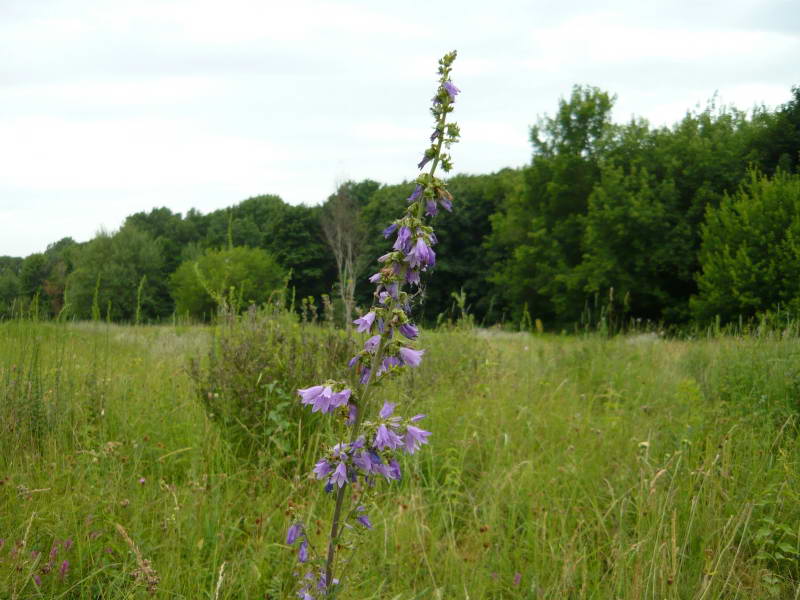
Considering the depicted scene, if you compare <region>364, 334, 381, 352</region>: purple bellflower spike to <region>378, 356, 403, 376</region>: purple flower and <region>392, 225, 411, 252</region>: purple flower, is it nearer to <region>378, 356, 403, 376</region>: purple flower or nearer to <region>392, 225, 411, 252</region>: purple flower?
<region>378, 356, 403, 376</region>: purple flower

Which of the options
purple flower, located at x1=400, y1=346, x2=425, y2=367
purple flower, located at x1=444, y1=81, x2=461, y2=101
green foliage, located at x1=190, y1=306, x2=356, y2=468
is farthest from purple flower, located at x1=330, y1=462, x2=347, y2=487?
green foliage, located at x1=190, y1=306, x2=356, y2=468

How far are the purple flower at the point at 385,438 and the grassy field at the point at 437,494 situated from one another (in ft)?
1.13

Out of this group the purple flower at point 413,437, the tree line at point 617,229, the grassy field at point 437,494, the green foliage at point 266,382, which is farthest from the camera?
the tree line at point 617,229

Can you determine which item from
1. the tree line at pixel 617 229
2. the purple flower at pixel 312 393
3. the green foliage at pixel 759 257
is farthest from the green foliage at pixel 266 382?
the green foliage at pixel 759 257

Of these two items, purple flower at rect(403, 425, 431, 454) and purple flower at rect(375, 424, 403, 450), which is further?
purple flower at rect(403, 425, 431, 454)

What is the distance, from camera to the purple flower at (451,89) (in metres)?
1.69

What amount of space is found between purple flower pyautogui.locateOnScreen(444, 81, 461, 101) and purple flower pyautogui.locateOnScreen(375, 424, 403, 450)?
91 centimetres

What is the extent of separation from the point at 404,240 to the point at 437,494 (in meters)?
2.37

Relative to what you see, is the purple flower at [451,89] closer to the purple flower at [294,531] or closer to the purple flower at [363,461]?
the purple flower at [363,461]

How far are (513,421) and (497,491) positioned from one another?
1.26 meters

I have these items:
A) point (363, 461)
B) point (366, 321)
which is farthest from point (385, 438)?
point (366, 321)

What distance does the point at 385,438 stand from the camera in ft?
5.04

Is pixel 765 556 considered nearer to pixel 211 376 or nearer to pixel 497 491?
pixel 497 491

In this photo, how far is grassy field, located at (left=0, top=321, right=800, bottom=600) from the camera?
247 centimetres
